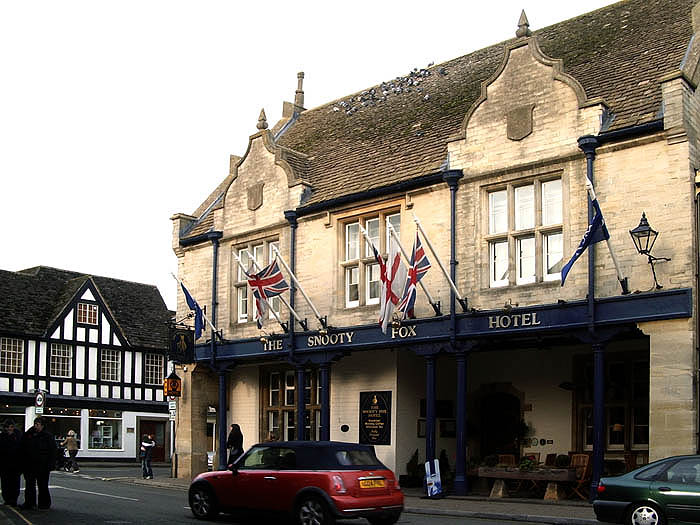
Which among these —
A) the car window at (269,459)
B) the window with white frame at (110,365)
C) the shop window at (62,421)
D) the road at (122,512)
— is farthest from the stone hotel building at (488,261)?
the window with white frame at (110,365)

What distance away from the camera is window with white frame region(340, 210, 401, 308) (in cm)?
2350

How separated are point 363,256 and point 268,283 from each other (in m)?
2.52

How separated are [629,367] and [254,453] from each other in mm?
9407

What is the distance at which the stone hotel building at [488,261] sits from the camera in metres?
18.1

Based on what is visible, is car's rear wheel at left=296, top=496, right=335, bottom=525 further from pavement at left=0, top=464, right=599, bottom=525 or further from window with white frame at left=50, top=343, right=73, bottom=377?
window with white frame at left=50, top=343, right=73, bottom=377

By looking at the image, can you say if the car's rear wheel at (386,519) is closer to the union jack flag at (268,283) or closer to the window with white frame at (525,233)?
the window with white frame at (525,233)

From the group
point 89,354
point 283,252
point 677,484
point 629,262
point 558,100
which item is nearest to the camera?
point 677,484

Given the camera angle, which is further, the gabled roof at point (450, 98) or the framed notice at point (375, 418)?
the framed notice at point (375, 418)

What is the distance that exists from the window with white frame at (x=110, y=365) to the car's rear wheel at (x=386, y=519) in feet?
120

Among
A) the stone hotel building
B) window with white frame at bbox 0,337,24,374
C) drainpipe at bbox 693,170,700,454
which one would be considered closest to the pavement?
the stone hotel building

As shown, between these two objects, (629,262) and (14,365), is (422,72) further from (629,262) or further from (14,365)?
(14,365)

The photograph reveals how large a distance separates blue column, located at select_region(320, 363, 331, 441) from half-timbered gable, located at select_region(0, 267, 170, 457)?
26038mm

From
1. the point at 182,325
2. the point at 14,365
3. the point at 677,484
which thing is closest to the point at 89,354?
the point at 14,365

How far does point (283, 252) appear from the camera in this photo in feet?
84.8
